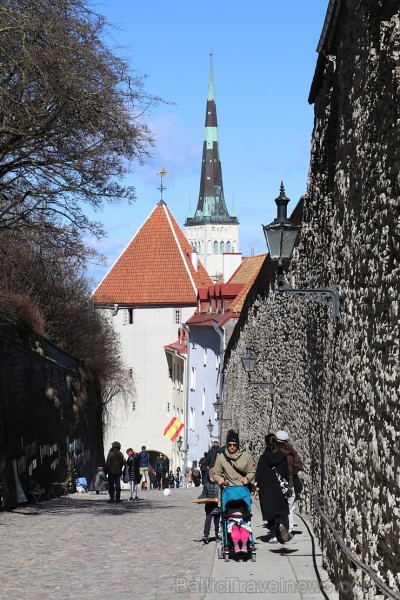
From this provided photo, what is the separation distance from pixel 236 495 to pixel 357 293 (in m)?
5.22

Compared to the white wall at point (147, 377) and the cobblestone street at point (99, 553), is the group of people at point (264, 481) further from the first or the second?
the white wall at point (147, 377)

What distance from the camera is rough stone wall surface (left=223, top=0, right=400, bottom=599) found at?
6430 mm

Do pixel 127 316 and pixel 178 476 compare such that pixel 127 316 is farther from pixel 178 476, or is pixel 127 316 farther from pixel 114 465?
pixel 114 465

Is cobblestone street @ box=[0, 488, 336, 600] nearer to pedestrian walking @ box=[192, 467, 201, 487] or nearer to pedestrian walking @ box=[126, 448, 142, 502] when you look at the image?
pedestrian walking @ box=[126, 448, 142, 502]

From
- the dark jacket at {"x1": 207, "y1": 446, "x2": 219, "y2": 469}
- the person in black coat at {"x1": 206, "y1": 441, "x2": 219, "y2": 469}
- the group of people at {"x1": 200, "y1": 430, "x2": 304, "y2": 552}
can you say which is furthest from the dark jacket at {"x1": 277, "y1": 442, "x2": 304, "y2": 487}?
the dark jacket at {"x1": 207, "y1": 446, "x2": 219, "y2": 469}

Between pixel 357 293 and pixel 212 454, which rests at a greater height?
pixel 357 293

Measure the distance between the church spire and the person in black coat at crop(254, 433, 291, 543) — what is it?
164016 millimetres

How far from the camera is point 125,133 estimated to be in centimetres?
2030

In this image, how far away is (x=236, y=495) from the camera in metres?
12.7

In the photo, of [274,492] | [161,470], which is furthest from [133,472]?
[161,470]

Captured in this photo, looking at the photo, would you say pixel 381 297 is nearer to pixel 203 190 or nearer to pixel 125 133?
pixel 125 133

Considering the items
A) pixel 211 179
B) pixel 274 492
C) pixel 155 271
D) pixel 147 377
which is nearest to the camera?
pixel 274 492

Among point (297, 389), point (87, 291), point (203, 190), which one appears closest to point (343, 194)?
point (297, 389)

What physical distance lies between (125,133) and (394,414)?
47.6 ft
